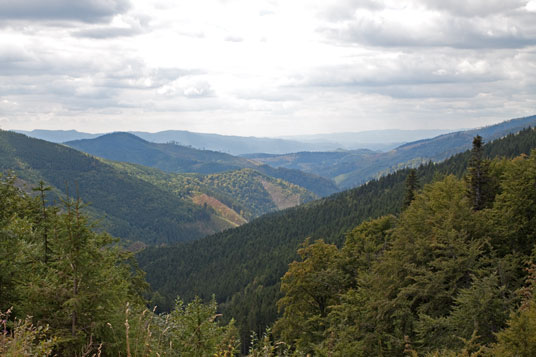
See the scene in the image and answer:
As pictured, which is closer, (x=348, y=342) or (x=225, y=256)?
(x=348, y=342)

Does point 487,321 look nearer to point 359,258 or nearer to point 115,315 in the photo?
point 115,315

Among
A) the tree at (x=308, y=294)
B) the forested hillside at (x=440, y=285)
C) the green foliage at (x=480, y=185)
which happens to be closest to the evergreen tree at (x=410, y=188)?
the forested hillside at (x=440, y=285)

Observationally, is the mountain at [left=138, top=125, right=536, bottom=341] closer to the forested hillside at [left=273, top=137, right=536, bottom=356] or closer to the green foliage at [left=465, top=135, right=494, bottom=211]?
the green foliage at [left=465, top=135, right=494, bottom=211]

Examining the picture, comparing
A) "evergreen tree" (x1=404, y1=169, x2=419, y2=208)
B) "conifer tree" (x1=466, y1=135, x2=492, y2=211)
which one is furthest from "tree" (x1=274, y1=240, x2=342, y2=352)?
"evergreen tree" (x1=404, y1=169, x2=419, y2=208)

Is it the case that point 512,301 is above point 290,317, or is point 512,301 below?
above

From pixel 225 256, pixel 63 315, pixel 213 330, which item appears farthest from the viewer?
pixel 225 256

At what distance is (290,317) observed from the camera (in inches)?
1507

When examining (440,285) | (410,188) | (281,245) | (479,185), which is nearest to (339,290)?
(440,285)

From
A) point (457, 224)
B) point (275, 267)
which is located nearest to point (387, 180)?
point (275, 267)

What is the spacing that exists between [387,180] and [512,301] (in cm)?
18728

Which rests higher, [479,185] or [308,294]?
[479,185]

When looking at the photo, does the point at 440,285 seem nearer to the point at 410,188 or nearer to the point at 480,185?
the point at 480,185

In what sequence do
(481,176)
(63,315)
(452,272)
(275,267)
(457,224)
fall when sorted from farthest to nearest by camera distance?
(275,267) → (481,176) → (457,224) → (452,272) → (63,315)

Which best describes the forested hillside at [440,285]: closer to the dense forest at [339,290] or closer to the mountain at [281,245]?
the dense forest at [339,290]
